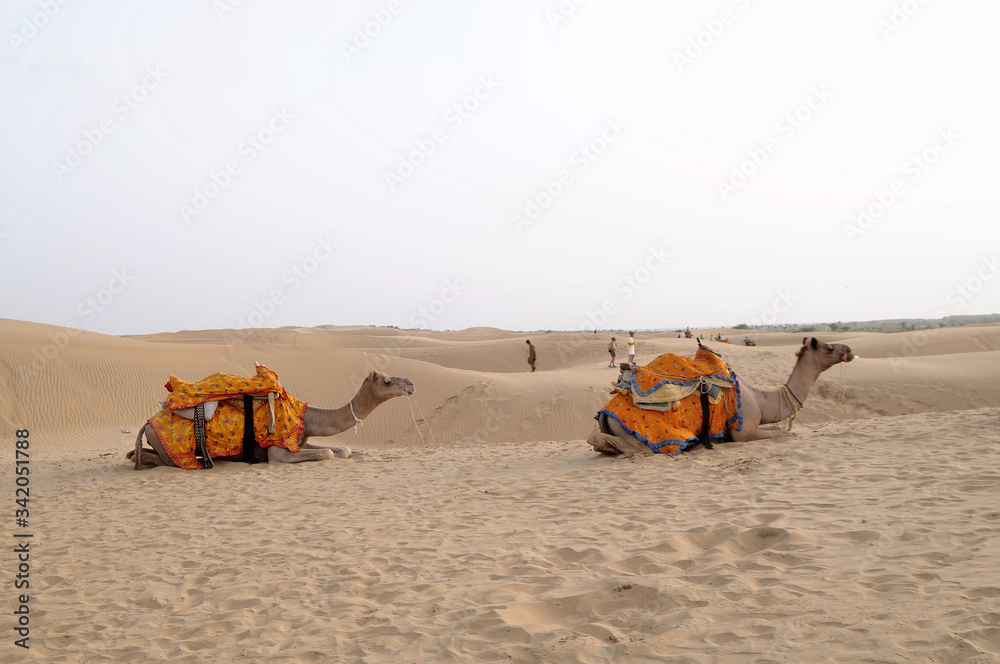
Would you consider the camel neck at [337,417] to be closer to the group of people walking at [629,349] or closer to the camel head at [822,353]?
the camel head at [822,353]

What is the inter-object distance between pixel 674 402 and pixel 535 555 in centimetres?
475

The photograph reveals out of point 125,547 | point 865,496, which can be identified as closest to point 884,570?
point 865,496

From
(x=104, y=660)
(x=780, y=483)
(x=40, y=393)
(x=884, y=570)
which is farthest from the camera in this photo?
(x=40, y=393)

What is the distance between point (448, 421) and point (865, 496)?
43.3 feet

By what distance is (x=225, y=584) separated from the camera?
4.82 metres

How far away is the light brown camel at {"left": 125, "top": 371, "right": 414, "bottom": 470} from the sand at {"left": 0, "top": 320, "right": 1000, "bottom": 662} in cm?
36

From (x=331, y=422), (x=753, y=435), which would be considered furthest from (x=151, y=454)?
(x=753, y=435)

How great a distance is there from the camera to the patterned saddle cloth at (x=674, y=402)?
911 cm

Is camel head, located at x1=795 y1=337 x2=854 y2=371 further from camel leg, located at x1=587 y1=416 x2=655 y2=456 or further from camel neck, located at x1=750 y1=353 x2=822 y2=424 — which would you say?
camel leg, located at x1=587 y1=416 x2=655 y2=456

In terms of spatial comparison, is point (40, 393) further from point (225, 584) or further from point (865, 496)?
point (865, 496)

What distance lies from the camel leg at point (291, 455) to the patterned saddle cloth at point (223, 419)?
8 cm

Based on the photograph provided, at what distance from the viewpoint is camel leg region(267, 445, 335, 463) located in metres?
10.5

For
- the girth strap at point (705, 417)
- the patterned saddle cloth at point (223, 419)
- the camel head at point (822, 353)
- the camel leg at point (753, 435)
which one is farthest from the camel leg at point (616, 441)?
the patterned saddle cloth at point (223, 419)

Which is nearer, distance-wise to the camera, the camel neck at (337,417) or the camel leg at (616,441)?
the camel leg at (616,441)
